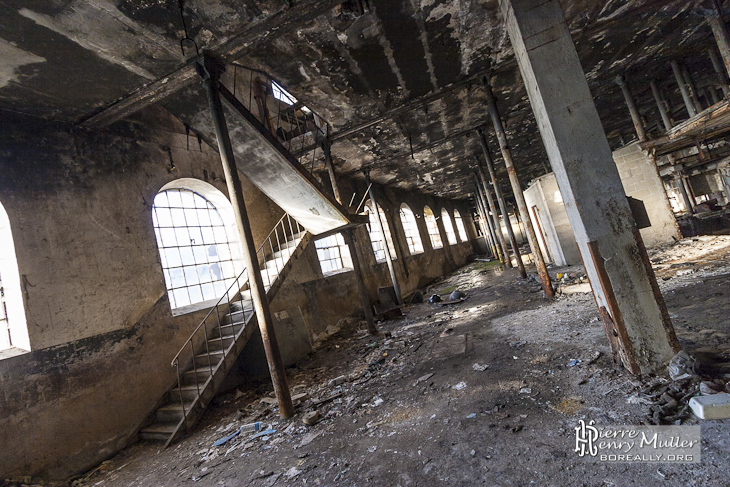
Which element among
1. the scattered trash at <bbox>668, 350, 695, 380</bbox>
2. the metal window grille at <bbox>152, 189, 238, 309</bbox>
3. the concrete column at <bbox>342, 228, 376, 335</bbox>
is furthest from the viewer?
the concrete column at <bbox>342, 228, 376, 335</bbox>

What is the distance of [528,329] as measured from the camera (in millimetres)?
5863

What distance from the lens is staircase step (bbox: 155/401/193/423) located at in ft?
17.9

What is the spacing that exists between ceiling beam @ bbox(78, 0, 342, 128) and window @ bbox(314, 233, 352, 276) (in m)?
6.35

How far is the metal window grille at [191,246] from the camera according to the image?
6.96 meters

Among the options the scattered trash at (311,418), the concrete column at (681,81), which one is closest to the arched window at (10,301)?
the scattered trash at (311,418)

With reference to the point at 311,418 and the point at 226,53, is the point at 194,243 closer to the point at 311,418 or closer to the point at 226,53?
the point at 226,53

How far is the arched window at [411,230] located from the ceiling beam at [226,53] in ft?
43.7

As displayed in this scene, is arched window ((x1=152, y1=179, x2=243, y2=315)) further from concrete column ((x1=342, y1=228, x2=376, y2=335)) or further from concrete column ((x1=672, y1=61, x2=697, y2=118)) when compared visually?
concrete column ((x1=672, y1=61, x2=697, y2=118))

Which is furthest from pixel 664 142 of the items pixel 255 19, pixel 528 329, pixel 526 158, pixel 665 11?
pixel 255 19

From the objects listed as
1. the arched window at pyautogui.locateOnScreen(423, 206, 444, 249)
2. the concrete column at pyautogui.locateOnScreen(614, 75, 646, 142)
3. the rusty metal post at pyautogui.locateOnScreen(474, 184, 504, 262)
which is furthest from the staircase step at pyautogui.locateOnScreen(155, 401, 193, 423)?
the rusty metal post at pyautogui.locateOnScreen(474, 184, 504, 262)

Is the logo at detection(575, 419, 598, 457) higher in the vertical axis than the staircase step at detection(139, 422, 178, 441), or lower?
lower

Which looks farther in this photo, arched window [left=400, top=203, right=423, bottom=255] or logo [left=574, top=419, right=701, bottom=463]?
arched window [left=400, top=203, right=423, bottom=255]

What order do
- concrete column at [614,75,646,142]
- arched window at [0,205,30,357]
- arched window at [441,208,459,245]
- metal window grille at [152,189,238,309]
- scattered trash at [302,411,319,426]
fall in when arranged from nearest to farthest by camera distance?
1. scattered trash at [302,411,319,426]
2. arched window at [0,205,30,357]
3. metal window grille at [152,189,238,309]
4. concrete column at [614,75,646,142]
5. arched window at [441,208,459,245]

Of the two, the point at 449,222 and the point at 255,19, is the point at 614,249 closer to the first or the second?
the point at 255,19
